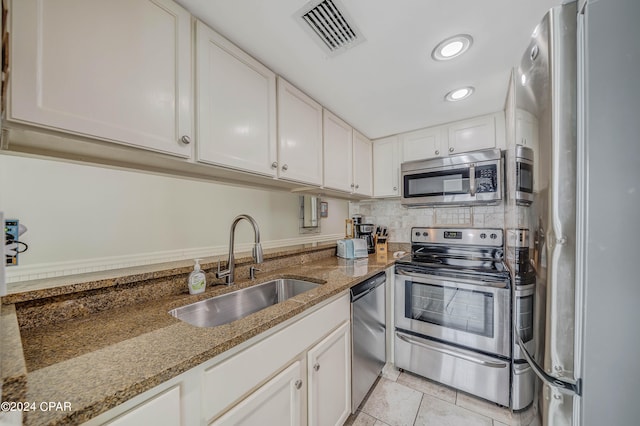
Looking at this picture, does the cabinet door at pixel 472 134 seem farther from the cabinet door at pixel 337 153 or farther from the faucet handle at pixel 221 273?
the faucet handle at pixel 221 273

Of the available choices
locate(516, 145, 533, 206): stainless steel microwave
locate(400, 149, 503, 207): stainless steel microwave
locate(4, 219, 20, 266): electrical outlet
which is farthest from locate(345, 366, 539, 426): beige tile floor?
locate(4, 219, 20, 266): electrical outlet

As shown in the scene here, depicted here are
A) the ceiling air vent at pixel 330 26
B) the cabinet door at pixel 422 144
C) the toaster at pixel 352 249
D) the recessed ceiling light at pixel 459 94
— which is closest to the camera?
the ceiling air vent at pixel 330 26

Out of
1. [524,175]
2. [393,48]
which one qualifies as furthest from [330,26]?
[524,175]

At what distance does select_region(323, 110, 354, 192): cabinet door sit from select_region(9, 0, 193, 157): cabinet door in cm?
112

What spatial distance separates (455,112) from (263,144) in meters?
1.78

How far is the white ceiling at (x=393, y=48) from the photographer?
1051 mm

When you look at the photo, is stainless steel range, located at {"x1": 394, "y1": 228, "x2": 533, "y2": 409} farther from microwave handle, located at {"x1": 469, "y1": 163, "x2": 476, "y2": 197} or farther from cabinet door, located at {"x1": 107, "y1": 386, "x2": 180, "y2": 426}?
cabinet door, located at {"x1": 107, "y1": 386, "x2": 180, "y2": 426}

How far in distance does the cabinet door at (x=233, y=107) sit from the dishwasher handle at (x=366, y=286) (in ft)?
3.04

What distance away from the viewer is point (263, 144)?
138cm

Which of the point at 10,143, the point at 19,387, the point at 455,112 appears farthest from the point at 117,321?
the point at 455,112

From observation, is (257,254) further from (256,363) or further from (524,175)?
(524,175)

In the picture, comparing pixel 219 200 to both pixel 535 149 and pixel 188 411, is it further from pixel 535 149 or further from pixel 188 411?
pixel 535 149

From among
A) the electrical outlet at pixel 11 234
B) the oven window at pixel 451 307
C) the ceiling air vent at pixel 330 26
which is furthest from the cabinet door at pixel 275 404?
the ceiling air vent at pixel 330 26

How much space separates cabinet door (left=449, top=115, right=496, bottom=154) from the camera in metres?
2.04
